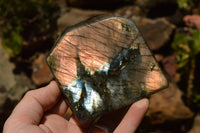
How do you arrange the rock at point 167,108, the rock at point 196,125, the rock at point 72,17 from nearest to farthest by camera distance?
the rock at point 167,108, the rock at point 196,125, the rock at point 72,17

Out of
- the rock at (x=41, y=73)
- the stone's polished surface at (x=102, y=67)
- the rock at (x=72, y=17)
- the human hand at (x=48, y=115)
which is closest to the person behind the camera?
the human hand at (x=48, y=115)

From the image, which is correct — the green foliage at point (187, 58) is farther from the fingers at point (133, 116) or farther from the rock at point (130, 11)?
the fingers at point (133, 116)

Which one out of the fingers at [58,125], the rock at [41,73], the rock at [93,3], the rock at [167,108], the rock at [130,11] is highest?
the rock at [93,3]

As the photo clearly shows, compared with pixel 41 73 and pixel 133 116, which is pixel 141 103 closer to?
pixel 133 116

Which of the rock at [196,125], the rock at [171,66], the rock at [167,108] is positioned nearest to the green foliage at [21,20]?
the rock at [171,66]

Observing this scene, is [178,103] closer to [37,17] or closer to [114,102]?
[114,102]

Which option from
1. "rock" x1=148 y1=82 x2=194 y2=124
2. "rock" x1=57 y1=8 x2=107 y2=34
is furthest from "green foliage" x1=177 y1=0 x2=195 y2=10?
"rock" x1=148 y1=82 x2=194 y2=124

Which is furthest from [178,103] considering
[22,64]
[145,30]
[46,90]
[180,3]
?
[22,64]
